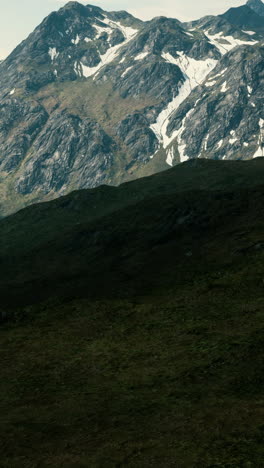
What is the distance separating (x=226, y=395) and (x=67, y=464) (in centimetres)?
1718

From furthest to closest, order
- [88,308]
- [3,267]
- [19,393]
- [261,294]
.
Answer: [3,267]
[88,308]
[261,294]
[19,393]

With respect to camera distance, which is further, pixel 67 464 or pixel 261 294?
pixel 261 294

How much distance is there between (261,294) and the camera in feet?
270

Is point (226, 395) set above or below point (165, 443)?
below

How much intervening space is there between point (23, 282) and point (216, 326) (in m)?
98.0

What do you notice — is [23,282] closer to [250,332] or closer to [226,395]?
[250,332]

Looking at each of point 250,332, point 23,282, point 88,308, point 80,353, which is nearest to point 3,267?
point 23,282

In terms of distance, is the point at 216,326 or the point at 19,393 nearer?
the point at 19,393

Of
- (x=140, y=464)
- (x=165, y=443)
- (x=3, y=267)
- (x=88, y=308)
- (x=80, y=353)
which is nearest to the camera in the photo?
(x=140, y=464)

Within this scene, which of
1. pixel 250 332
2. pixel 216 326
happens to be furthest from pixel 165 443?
pixel 216 326

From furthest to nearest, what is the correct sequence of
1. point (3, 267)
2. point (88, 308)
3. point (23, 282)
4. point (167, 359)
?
point (3, 267), point (23, 282), point (88, 308), point (167, 359)

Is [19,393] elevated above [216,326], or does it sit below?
above

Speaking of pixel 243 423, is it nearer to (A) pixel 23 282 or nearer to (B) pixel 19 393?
(B) pixel 19 393

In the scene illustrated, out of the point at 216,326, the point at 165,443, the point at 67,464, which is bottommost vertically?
the point at 216,326
